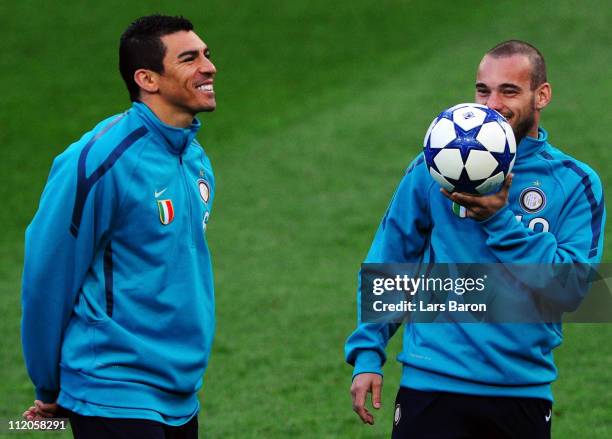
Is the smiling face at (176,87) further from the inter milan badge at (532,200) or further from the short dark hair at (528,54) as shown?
the inter milan badge at (532,200)

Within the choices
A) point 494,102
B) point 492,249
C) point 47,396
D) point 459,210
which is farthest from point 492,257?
point 47,396

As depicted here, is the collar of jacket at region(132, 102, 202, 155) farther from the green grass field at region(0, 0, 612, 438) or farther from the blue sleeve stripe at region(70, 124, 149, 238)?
the green grass field at region(0, 0, 612, 438)

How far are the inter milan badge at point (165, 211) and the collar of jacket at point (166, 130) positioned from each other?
283 millimetres

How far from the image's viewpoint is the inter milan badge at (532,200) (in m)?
4.96

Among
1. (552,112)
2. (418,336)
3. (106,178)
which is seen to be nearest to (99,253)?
(106,178)

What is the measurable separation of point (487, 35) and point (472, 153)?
17702 mm

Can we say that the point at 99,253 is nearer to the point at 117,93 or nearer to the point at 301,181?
the point at 301,181

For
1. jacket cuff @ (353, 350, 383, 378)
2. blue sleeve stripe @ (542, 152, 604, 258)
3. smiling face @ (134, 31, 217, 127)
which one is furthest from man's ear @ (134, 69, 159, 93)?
blue sleeve stripe @ (542, 152, 604, 258)

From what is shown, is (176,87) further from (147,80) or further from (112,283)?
(112,283)

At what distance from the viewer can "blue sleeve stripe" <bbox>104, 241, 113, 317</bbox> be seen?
4.71m

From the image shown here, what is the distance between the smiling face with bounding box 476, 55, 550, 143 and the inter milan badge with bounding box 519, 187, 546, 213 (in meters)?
0.24

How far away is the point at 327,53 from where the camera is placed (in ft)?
71.3

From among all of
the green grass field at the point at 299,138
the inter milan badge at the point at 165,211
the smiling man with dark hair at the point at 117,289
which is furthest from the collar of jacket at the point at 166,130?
the green grass field at the point at 299,138

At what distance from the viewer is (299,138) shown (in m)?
17.5
